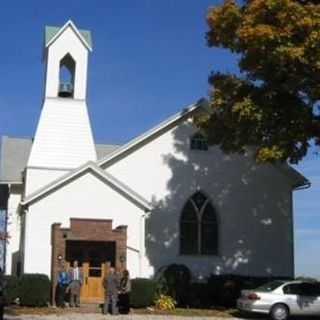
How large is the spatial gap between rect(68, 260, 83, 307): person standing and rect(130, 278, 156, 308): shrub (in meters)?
2.09

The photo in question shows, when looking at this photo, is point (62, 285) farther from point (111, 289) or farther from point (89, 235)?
point (89, 235)

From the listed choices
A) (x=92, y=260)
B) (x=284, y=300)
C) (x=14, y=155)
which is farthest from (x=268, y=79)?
(x=14, y=155)

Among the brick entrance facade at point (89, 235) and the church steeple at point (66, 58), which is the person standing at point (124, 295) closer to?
the brick entrance facade at point (89, 235)

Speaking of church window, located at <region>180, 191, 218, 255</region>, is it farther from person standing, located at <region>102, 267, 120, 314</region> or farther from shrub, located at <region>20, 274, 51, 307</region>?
shrub, located at <region>20, 274, 51, 307</region>

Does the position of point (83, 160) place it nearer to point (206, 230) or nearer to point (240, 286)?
point (206, 230)

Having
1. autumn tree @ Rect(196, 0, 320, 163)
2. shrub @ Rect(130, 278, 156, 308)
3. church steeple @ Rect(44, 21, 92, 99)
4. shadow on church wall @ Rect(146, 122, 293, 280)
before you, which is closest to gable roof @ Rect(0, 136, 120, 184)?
church steeple @ Rect(44, 21, 92, 99)

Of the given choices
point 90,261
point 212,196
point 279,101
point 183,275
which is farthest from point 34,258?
point 279,101

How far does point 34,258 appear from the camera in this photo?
3077 centimetres

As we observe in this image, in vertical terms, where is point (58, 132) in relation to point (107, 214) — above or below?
above

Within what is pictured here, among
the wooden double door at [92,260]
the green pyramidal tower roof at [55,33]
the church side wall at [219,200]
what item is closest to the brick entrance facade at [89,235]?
the wooden double door at [92,260]

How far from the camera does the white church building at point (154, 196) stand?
104 feet

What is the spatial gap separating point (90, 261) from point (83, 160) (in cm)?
560

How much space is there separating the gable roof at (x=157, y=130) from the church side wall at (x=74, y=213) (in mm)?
2053

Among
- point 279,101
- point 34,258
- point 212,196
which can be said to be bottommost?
point 34,258
